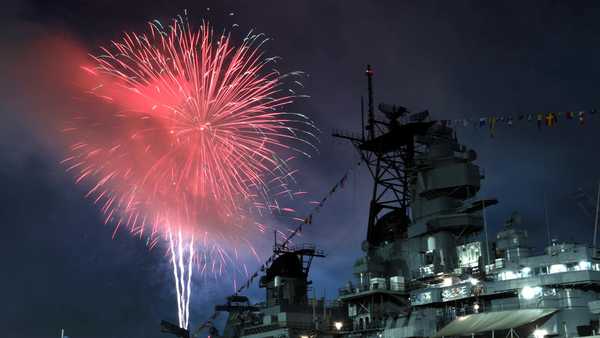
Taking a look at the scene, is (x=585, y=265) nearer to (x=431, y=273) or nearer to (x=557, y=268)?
(x=557, y=268)

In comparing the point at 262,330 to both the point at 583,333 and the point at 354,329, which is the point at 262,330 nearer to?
the point at 354,329

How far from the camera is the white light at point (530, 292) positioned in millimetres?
46312

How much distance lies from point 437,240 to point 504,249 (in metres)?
8.50

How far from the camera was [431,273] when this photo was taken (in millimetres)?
56781

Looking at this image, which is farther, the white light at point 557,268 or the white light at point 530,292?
the white light at point 530,292

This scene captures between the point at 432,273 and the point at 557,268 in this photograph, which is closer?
the point at 557,268

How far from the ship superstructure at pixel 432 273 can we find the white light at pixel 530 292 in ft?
0.25

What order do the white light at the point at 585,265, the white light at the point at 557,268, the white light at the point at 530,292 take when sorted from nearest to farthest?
the white light at the point at 585,265
the white light at the point at 557,268
the white light at the point at 530,292

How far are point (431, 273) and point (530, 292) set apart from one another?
11267mm

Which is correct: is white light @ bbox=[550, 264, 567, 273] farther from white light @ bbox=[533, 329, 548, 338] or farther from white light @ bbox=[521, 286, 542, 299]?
white light @ bbox=[533, 329, 548, 338]

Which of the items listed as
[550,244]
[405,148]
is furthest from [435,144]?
[550,244]

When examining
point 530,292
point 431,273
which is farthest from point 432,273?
point 530,292

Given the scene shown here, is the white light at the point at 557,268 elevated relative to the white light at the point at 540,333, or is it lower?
elevated

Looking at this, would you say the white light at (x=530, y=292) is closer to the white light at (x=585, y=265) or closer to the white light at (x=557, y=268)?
the white light at (x=557, y=268)
